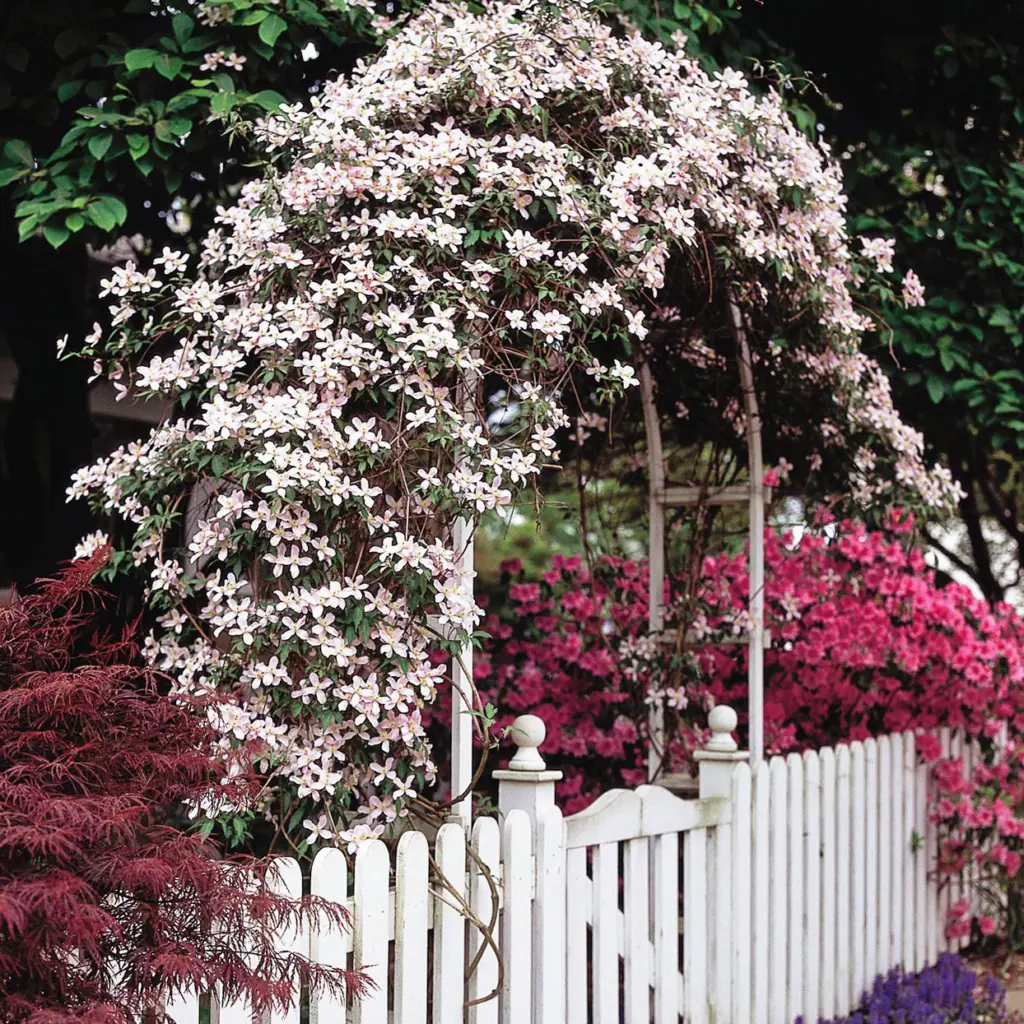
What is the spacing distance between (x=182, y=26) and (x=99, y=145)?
0.45 metres

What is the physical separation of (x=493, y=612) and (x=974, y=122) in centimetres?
271

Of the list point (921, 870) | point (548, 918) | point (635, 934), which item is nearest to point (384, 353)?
point (548, 918)

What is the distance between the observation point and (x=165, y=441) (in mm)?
2752

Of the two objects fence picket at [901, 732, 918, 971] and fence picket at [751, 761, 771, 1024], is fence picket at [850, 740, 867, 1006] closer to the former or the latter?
fence picket at [901, 732, 918, 971]

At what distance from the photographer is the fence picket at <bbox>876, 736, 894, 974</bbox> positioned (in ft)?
15.1

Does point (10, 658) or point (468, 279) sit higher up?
point (468, 279)

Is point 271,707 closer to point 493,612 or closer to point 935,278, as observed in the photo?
point 493,612

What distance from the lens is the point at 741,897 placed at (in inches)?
145

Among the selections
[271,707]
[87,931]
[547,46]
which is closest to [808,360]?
[547,46]

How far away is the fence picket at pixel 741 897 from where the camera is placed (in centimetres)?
367

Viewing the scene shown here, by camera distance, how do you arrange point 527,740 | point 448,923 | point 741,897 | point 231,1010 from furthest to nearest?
point 741,897, point 527,740, point 448,923, point 231,1010

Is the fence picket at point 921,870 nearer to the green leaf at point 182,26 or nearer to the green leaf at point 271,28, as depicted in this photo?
the green leaf at point 271,28

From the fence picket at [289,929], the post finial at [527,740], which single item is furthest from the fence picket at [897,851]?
the fence picket at [289,929]

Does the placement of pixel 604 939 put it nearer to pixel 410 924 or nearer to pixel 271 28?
pixel 410 924
